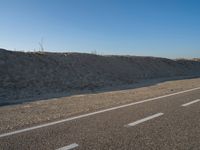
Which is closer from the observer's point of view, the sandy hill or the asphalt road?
the asphalt road

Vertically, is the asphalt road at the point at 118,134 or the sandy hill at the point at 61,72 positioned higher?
the sandy hill at the point at 61,72

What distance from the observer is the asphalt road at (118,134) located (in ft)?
17.8

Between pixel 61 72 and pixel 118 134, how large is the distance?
19.7 meters

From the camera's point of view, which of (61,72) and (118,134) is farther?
(61,72)

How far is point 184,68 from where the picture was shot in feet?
166

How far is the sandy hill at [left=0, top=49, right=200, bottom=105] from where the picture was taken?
19625 mm

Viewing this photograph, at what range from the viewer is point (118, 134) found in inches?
245

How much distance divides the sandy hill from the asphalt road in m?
8.77

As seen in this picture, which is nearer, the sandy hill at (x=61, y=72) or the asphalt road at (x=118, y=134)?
the asphalt road at (x=118, y=134)

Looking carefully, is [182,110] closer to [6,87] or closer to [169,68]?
[6,87]

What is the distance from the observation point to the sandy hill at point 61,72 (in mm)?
19625

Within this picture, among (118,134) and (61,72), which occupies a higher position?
(61,72)

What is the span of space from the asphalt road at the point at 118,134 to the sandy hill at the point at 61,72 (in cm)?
877

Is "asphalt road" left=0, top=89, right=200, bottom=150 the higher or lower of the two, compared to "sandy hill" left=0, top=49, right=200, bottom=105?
lower
